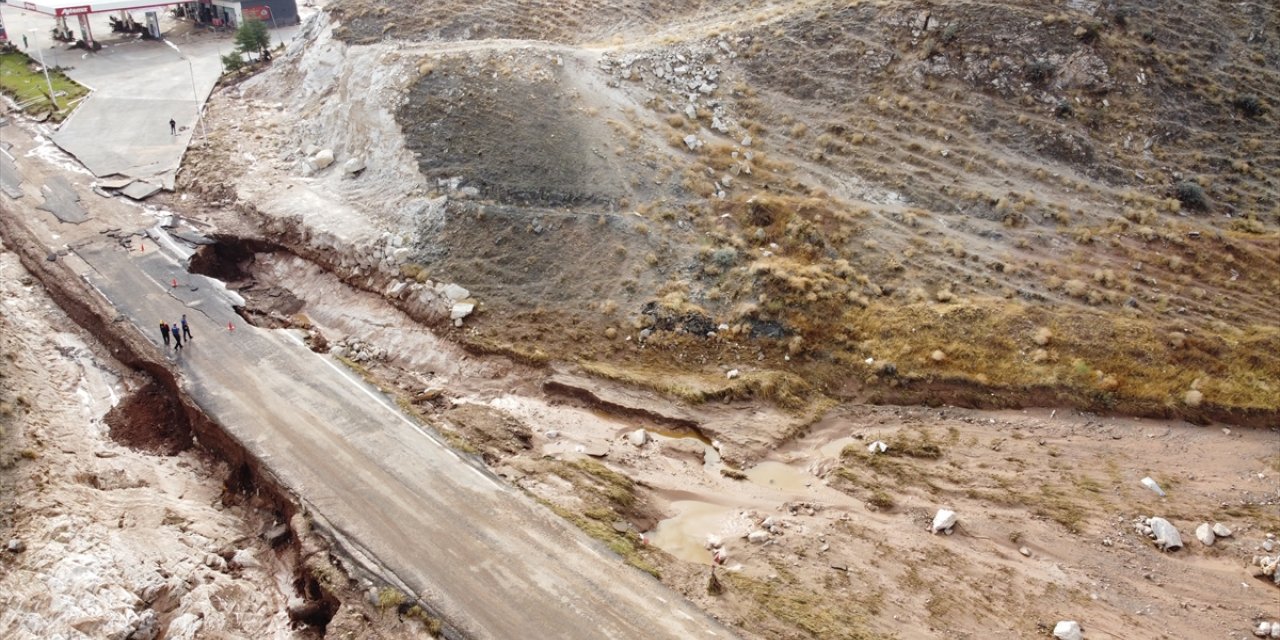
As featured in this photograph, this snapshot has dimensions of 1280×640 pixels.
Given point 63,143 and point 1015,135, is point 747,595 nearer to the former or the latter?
point 1015,135

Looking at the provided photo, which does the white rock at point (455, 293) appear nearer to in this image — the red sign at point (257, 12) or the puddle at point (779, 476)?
the puddle at point (779, 476)

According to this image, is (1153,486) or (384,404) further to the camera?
(384,404)

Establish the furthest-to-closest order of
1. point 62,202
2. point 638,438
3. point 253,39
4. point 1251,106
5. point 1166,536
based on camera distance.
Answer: point 253,39 → point 1251,106 → point 62,202 → point 638,438 → point 1166,536

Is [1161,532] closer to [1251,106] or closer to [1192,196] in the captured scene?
[1192,196]

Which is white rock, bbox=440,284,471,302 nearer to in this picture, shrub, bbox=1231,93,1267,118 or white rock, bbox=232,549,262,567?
white rock, bbox=232,549,262,567

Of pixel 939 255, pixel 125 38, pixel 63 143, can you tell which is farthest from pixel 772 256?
pixel 125 38

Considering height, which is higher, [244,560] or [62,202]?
[62,202]

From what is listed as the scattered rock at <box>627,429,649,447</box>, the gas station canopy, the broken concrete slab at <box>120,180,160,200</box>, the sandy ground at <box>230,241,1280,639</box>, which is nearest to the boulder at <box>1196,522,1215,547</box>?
the sandy ground at <box>230,241,1280,639</box>

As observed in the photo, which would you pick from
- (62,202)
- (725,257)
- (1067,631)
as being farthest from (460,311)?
(1067,631)
